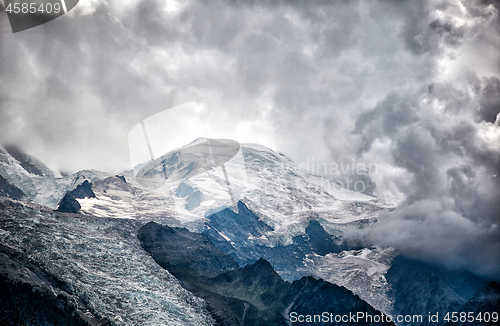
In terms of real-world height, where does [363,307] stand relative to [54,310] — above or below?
below

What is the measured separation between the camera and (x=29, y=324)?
107 metres

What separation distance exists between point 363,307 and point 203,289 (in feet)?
260

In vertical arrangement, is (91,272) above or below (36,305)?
below

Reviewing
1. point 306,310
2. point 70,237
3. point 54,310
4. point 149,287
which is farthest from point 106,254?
point 306,310

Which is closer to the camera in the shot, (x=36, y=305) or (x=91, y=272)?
(x=36, y=305)

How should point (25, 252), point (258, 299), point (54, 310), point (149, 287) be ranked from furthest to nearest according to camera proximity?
point (258, 299), point (149, 287), point (25, 252), point (54, 310)

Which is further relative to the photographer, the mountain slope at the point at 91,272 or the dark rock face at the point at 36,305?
the mountain slope at the point at 91,272

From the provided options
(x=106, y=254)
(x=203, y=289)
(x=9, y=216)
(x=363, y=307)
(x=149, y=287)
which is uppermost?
(x=9, y=216)

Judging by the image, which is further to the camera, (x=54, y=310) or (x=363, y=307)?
(x=363, y=307)

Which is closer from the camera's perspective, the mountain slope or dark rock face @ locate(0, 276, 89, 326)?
dark rock face @ locate(0, 276, 89, 326)

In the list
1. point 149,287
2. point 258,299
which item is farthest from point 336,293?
point 149,287

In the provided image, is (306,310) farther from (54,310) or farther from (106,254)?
(54,310)

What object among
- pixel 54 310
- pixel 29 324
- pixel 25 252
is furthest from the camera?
pixel 25 252

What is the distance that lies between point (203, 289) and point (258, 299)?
30.9 metres
